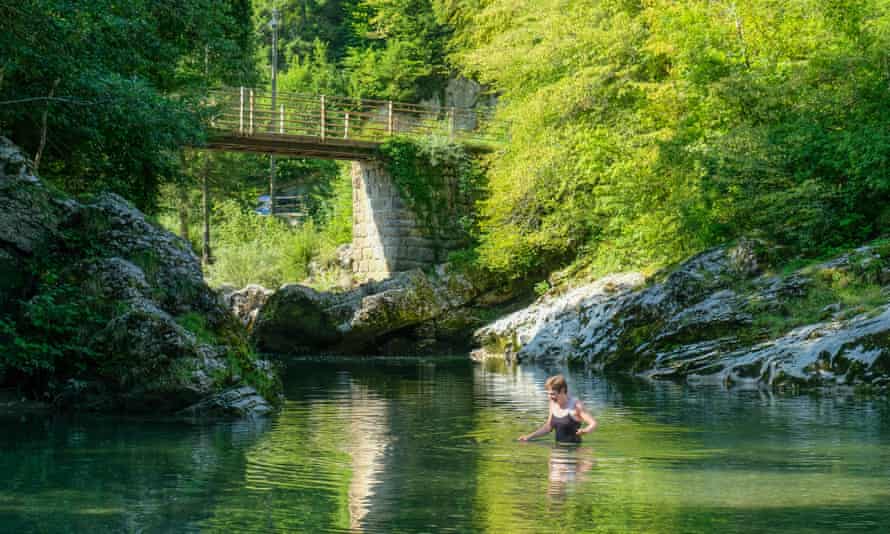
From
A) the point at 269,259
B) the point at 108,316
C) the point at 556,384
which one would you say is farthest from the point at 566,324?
the point at 269,259

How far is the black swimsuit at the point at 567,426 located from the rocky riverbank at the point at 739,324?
7226mm

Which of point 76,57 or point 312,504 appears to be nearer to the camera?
point 312,504

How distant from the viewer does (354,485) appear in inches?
354

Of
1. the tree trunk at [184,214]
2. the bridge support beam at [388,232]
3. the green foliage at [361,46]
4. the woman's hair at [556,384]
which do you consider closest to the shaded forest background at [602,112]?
the bridge support beam at [388,232]

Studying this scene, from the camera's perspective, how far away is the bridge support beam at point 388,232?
3472 cm

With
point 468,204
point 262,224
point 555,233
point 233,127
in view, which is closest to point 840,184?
point 555,233

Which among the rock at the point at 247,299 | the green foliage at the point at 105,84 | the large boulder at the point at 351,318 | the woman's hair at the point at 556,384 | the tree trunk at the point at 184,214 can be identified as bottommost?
the woman's hair at the point at 556,384

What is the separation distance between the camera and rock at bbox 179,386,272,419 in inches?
555

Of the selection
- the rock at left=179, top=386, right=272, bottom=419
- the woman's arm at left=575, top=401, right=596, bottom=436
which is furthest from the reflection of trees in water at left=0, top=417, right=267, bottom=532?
the woman's arm at left=575, top=401, right=596, bottom=436

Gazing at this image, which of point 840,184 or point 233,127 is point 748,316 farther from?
point 233,127

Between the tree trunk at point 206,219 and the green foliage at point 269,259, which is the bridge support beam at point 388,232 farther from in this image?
the tree trunk at point 206,219

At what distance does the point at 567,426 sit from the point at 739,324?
1010 centimetres

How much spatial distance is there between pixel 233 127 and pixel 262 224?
11.8 m

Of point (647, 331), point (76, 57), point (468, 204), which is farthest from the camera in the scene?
point (468, 204)
